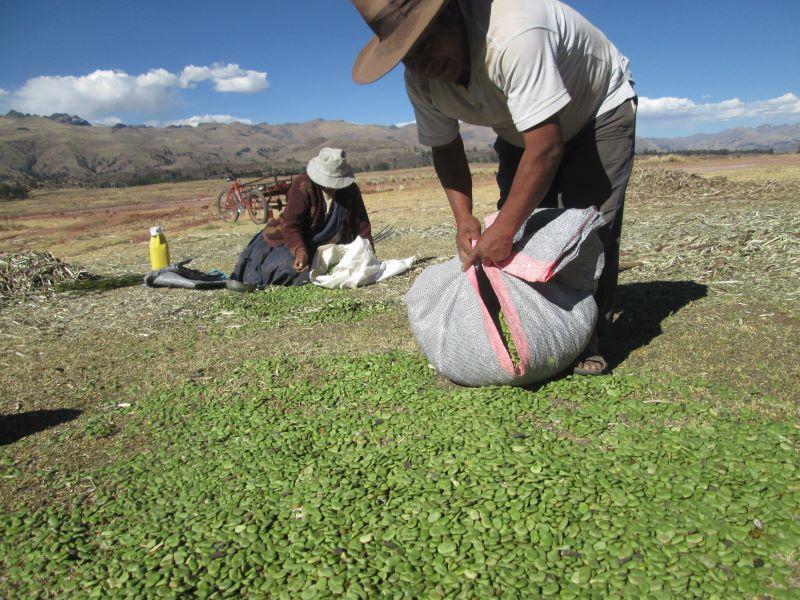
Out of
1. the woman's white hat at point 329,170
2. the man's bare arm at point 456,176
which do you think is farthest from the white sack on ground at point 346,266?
the man's bare arm at point 456,176

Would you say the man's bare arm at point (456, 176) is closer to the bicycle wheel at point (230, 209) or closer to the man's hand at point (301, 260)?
the man's hand at point (301, 260)

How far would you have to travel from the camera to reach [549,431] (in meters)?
2.65

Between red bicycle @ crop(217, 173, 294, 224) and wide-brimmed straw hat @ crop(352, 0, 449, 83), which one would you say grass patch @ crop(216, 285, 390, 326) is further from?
red bicycle @ crop(217, 173, 294, 224)

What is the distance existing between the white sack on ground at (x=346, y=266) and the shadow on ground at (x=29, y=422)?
2878 millimetres

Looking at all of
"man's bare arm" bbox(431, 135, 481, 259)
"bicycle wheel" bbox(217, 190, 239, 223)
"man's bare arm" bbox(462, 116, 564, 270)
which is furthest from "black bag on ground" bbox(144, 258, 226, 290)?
"bicycle wheel" bbox(217, 190, 239, 223)

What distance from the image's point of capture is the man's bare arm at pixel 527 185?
2.52 metres

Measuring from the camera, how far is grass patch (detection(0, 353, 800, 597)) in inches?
75.2

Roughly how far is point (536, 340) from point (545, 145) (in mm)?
910

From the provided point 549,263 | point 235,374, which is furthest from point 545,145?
point 235,374

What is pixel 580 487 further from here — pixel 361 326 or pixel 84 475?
pixel 361 326

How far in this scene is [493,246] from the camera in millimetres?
2846

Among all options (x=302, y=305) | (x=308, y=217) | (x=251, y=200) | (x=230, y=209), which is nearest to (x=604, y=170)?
(x=302, y=305)

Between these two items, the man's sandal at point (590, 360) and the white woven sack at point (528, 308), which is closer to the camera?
the white woven sack at point (528, 308)

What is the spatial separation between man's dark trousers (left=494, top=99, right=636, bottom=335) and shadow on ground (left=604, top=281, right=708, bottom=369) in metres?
0.40
